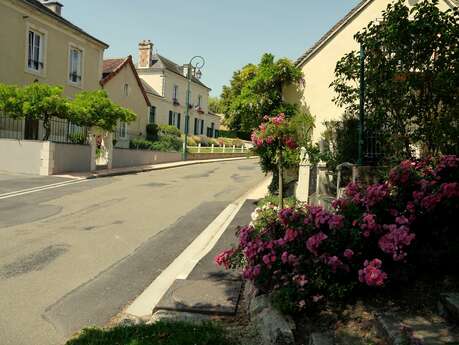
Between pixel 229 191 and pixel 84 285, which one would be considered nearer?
pixel 84 285

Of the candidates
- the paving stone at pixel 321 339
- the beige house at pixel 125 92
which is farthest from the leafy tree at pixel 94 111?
the paving stone at pixel 321 339

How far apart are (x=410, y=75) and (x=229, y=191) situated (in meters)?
10.7

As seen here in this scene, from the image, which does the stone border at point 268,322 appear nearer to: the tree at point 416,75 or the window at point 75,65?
the tree at point 416,75

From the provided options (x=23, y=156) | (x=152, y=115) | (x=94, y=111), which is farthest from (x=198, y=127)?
(x=23, y=156)

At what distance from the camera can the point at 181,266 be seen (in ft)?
24.0

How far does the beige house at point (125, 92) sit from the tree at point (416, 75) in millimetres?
23560

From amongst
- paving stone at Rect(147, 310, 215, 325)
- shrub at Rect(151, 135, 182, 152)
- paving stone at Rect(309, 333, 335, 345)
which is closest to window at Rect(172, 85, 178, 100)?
shrub at Rect(151, 135, 182, 152)

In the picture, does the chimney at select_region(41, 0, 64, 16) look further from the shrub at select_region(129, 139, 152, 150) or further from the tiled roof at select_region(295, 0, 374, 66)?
the tiled roof at select_region(295, 0, 374, 66)

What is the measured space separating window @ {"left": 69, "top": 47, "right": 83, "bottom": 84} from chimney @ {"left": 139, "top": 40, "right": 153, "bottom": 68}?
16371mm

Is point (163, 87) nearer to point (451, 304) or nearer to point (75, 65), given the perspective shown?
point (75, 65)

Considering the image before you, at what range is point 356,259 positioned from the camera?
4457 millimetres

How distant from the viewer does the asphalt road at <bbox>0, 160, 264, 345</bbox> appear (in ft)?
17.1

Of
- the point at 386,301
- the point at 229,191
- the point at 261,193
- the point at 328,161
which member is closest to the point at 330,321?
the point at 386,301

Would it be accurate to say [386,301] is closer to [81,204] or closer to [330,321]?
[330,321]
